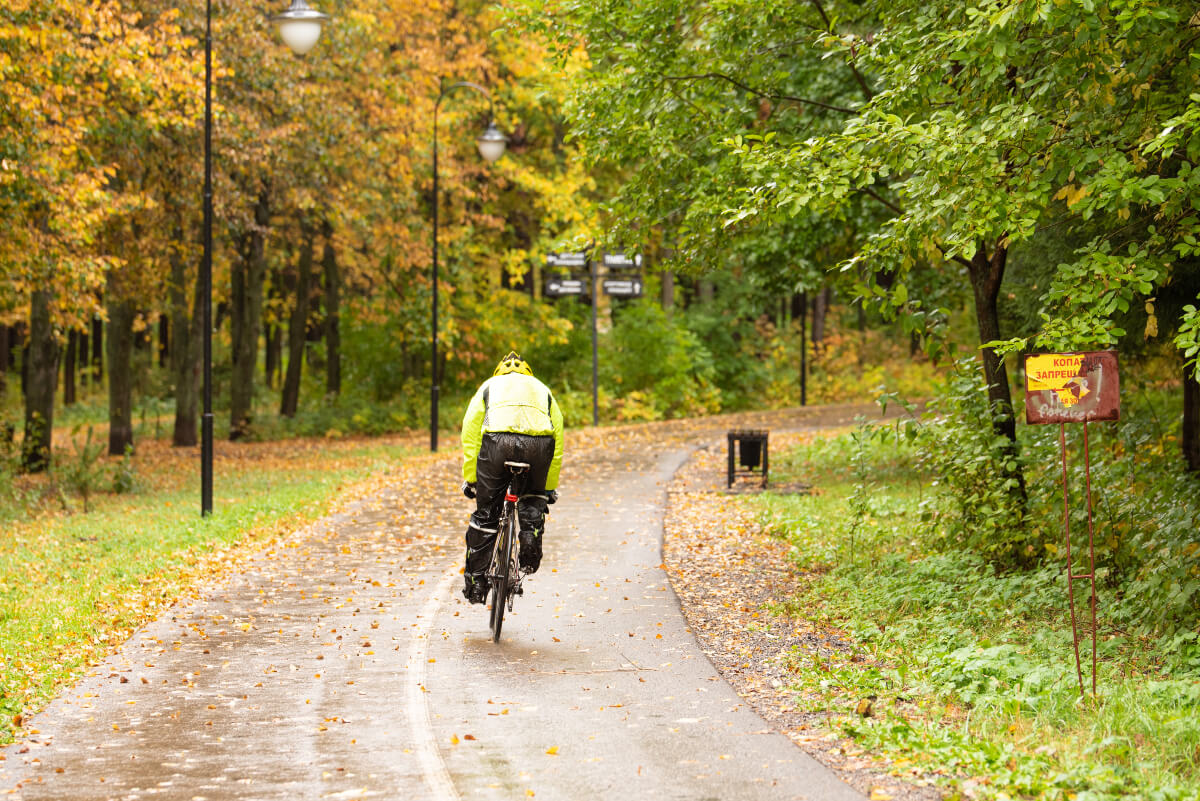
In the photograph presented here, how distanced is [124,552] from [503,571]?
22.0 feet

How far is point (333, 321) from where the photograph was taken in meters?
38.7

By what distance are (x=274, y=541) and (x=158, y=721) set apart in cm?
780

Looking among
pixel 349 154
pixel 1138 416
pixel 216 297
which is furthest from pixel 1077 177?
pixel 216 297

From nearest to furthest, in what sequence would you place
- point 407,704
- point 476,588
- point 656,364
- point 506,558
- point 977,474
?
point 407,704
point 506,558
point 476,588
point 977,474
point 656,364

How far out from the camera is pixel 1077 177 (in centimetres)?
941

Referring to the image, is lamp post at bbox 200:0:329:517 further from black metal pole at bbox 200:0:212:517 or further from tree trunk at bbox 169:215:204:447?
tree trunk at bbox 169:215:204:447

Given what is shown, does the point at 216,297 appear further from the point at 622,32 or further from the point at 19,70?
the point at 622,32

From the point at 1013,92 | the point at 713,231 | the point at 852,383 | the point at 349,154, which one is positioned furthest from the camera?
the point at 852,383

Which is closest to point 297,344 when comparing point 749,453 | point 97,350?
point 749,453

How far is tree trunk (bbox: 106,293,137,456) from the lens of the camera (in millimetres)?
25766

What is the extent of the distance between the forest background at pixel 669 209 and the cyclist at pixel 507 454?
88.6 inches

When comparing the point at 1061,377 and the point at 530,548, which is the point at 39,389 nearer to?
the point at 530,548

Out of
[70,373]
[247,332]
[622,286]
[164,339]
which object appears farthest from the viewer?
[164,339]

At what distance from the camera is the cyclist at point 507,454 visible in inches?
372
